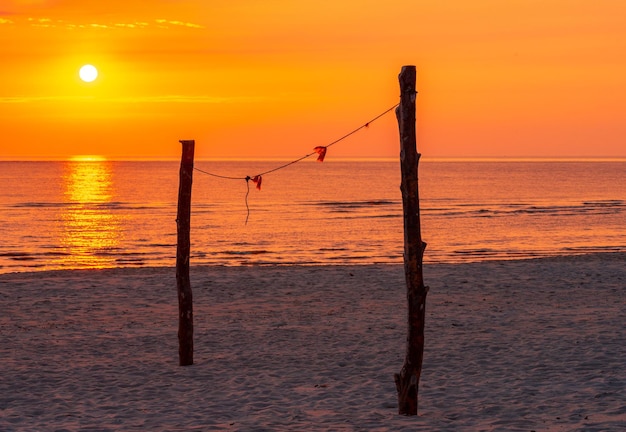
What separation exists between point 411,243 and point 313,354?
5.06 metres

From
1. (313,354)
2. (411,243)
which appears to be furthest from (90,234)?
(411,243)

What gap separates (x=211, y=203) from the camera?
8838cm

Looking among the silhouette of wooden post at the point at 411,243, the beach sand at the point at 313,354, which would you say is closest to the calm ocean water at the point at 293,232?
the beach sand at the point at 313,354

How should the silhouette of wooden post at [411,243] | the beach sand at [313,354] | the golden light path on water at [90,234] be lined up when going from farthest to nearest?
1. the golden light path on water at [90,234]
2. the beach sand at [313,354]
3. the silhouette of wooden post at [411,243]

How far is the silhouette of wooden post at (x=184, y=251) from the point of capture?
1317 centimetres

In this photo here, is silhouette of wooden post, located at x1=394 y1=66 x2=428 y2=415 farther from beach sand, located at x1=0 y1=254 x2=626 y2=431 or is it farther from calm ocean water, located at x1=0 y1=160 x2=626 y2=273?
calm ocean water, located at x1=0 y1=160 x2=626 y2=273

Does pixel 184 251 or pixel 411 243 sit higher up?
pixel 411 243

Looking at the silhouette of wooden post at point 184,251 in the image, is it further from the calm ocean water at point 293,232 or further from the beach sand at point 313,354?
the calm ocean water at point 293,232

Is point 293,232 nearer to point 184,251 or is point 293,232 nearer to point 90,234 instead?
point 90,234

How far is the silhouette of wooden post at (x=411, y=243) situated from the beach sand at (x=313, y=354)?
0.45 metres

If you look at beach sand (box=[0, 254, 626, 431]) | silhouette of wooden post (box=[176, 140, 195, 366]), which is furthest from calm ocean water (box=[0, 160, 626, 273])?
silhouette of wooden post (box=[176, 140, 195, 366])

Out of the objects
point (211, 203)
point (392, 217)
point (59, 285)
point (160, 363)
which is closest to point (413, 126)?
point (160, 363)

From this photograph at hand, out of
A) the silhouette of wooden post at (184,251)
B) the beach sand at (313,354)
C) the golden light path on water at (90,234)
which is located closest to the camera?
Answer: the beach sand at (313,354)

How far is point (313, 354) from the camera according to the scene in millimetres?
14250
